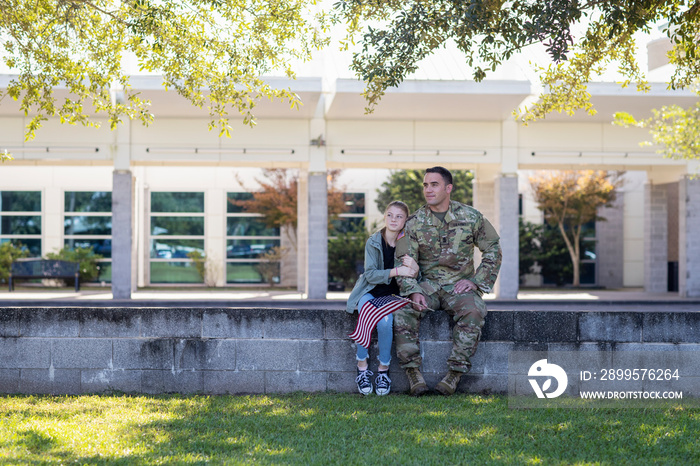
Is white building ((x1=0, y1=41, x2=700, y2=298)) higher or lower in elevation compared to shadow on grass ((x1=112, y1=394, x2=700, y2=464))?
higher

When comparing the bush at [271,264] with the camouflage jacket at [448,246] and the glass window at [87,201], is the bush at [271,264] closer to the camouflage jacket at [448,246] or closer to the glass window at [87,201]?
the glass window at [87,201]

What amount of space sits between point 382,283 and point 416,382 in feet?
2.88

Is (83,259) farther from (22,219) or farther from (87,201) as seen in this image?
(22,219)

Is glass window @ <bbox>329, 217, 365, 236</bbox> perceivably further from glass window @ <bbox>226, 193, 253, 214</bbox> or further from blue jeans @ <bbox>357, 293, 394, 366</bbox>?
blue jeans @ <bbox>357, 293, 394, 366</bbox>

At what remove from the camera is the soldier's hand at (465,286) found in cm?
625

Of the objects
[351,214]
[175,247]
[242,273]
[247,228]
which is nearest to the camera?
[175,247]

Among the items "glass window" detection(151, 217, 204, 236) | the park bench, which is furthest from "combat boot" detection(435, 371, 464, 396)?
"glass window" detection(151, 217, 204, 236)

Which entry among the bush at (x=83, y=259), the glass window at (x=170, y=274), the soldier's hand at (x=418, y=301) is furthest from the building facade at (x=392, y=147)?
the soldier's hand at (x=418, y=301)

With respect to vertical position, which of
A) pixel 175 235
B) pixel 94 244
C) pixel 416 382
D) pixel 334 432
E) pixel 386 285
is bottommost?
pixel 334 432

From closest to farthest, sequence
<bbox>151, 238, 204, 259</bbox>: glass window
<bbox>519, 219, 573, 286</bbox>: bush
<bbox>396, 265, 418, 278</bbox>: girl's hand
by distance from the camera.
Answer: <bbox>396, 265, 418, 278</bbox>: girl's hand, <bbox>519, 219, 573, 286</bbox>: bush, <bbox>151, 238, 204, 259</bbox>: glass window

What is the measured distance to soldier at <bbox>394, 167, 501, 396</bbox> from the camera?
6191mm

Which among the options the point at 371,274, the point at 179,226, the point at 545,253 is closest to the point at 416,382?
the point at 371,274

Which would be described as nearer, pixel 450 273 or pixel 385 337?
pixel 385 337

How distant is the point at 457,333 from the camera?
20.4 feet
